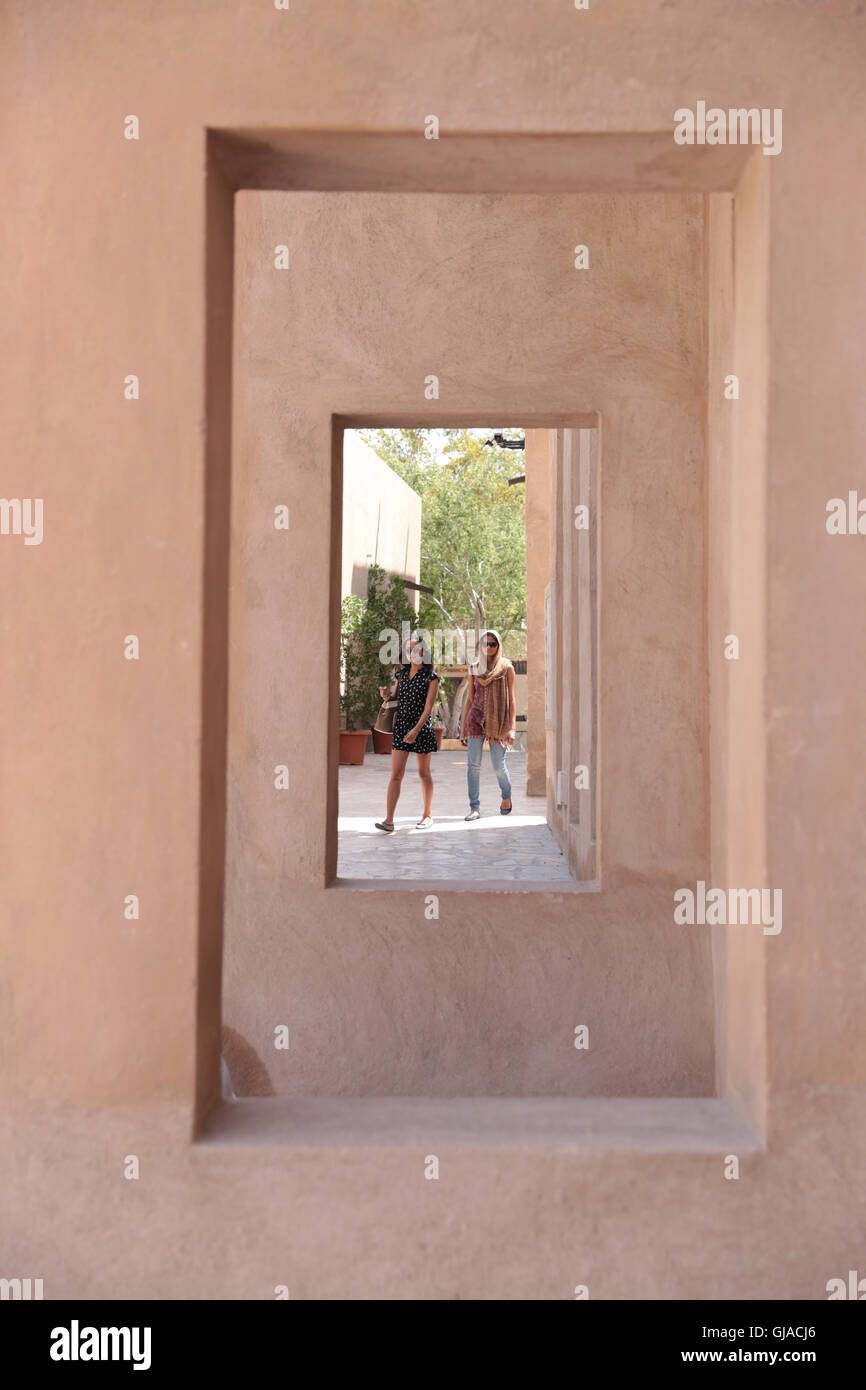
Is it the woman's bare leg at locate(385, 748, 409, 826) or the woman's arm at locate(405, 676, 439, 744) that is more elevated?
the woman's arm at locate(405, 676, 439, 744)

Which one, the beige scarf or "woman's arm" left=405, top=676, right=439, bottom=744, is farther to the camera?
the beige scarf

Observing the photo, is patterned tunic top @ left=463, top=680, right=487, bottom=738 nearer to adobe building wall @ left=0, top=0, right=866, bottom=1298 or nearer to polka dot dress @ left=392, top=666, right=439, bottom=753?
polka dot dress @ left=392, top=666, right=439, bottom=753

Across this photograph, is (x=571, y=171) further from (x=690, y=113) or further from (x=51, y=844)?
(x=51, y=844)

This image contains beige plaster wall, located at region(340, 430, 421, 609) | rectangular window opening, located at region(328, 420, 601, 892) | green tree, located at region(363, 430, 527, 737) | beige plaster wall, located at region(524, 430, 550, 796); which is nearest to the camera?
rectangular window opening, located at region(328, 420, 601, 892)

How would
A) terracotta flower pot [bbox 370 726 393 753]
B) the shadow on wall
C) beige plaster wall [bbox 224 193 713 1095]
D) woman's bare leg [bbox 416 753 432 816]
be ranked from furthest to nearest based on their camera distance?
terracotta flower pot [bbox 370 726 393 753] < woman's bare leg [bbox 416 753 432 816] < the shadow on wall < beige plaster wall [bbox 224 193 713 1095]

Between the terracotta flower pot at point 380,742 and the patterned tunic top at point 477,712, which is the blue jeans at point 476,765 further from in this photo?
the terracotta flower pot at point 380,742

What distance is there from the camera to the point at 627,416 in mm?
4492

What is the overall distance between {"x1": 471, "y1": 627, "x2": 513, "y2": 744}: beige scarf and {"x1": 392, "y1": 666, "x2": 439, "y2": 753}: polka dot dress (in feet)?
3.83

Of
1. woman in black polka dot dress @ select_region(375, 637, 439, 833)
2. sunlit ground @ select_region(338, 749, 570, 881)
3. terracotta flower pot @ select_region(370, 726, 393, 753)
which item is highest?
woman in black polka dot dress @ select_region(375, 637, 439, 833)

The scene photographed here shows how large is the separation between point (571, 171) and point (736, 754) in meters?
1.51

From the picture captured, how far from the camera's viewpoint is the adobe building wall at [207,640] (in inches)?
97.3

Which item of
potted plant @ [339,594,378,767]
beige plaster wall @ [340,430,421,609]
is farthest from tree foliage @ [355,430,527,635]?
potted plant @ [339,594,378,767]

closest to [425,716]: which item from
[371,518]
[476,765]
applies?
[476,765]

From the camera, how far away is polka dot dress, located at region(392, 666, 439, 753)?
339 inches
